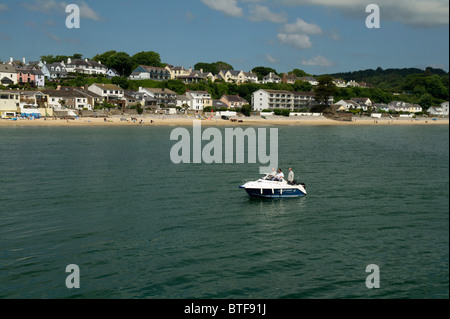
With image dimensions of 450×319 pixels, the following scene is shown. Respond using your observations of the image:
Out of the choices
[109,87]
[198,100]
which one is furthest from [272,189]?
[198,100]

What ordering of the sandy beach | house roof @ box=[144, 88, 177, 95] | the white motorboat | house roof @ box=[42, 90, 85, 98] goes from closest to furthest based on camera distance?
the white motorboat → the sandy beach → house roof @ box=[42, 90, 85, 98] → house roof @ box=[144, 88, 177, 95]

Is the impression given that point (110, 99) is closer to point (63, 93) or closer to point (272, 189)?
point (63, 93)

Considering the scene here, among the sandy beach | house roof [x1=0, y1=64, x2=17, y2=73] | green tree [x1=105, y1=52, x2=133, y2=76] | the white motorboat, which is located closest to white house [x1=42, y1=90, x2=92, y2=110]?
the sandy beach

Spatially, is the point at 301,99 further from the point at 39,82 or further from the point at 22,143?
the point at 22,143

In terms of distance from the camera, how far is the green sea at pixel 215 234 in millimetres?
18906

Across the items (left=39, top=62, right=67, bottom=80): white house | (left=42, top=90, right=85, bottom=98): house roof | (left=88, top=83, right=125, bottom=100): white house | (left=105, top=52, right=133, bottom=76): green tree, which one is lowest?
(left=42, top=90, right=85, bottom=98): house roof

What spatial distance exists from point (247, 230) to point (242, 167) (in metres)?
26.8

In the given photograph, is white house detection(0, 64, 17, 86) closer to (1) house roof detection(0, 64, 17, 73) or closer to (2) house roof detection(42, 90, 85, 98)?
(1) house roof detection(0, 64, 17, 73)

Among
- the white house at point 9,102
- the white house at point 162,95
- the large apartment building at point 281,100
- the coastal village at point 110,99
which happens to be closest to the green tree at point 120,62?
the coastal village at point 110,99

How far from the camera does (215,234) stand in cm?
2605

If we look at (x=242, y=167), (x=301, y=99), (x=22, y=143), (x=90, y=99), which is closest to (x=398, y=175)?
(x=242, y=167)

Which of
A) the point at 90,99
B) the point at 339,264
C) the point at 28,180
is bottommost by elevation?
the point at 339,264

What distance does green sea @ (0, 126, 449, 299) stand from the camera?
18.9 m

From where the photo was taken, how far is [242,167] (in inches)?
2109
